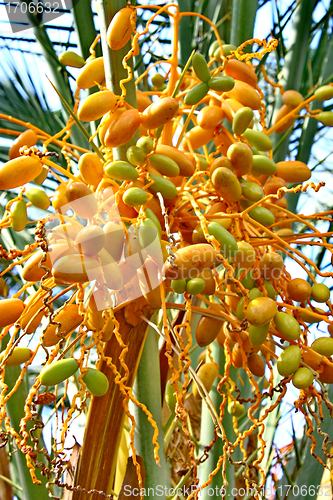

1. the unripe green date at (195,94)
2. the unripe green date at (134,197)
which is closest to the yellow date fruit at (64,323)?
the unripe green date at (134,197)

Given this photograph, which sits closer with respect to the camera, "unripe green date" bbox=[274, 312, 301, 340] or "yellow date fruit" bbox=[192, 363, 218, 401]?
"unripe green date" bbox=[274, 312, 301, 340]

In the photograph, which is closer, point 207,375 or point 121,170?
point 121,170

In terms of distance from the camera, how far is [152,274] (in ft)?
1.25

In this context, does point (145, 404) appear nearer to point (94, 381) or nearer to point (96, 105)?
point (94, 381)

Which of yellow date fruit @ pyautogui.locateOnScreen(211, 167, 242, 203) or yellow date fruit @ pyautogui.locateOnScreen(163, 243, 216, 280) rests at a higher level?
yellow date fruit @ pyautogui.locateOnScreen(211, 167, 242, 203)

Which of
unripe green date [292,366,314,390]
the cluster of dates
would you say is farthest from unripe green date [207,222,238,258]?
unripe green date [292,366,314,390]

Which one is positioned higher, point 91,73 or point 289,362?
point 91,73

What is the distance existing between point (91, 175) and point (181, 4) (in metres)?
0.55

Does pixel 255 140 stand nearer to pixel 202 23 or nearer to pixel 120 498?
pixel 120 498

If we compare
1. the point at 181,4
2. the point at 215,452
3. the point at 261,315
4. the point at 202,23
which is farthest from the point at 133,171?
the point at 202,23

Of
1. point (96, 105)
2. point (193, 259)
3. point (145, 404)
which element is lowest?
point (145, 404)

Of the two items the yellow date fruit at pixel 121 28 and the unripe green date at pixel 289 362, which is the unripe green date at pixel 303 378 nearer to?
the unripe green date at pixel 289 362

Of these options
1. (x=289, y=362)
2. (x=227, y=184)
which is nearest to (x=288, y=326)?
(x=289, y=362)

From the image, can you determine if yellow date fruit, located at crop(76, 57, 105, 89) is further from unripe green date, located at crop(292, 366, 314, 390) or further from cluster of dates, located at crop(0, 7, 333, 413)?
unripe green date, located at crop(292, 366, 314, 390)
